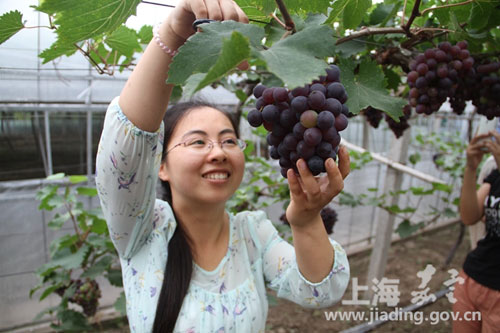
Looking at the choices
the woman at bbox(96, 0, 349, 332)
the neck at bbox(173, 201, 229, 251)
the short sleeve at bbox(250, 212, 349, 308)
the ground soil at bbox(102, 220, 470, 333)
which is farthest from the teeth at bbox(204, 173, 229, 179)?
the ground soil at bbox(102, 220, 470, 333)

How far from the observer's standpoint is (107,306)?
302cm

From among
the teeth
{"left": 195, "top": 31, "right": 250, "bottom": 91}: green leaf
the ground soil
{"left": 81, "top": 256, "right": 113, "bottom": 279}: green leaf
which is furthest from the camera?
the ground soil

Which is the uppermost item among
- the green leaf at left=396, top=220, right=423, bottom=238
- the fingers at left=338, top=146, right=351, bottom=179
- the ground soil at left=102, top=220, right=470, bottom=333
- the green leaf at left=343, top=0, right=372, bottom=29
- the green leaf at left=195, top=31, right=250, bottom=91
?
the green leaf at left=343, top=0, right=372, bottom=29

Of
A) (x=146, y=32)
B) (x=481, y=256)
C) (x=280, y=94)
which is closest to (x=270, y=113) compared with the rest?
(x=280, y=94)

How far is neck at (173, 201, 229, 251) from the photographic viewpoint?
1022 millimetres

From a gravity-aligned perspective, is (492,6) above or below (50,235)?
above

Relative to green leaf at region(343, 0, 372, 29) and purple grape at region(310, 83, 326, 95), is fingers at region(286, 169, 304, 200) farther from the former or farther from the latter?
green leaf at region(343, 0, 372, 29)

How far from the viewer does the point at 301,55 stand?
364 millimetres

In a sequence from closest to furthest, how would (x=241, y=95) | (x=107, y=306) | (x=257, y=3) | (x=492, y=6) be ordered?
1. (x=257, y=3)
2. (x=492, y=6)
3. (x=241, y=95)
4. (x=107, y=306)

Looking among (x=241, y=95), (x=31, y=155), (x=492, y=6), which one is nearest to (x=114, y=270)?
(x=241, y=95)

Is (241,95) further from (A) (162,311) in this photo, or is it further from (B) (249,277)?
(A) (162,311)

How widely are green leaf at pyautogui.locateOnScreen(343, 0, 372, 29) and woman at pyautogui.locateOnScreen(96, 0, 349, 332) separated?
290mm

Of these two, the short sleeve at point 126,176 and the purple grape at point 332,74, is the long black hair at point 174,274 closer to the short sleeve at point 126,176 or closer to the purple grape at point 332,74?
the short sleeve at point 126,176

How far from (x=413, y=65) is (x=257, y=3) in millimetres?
524
